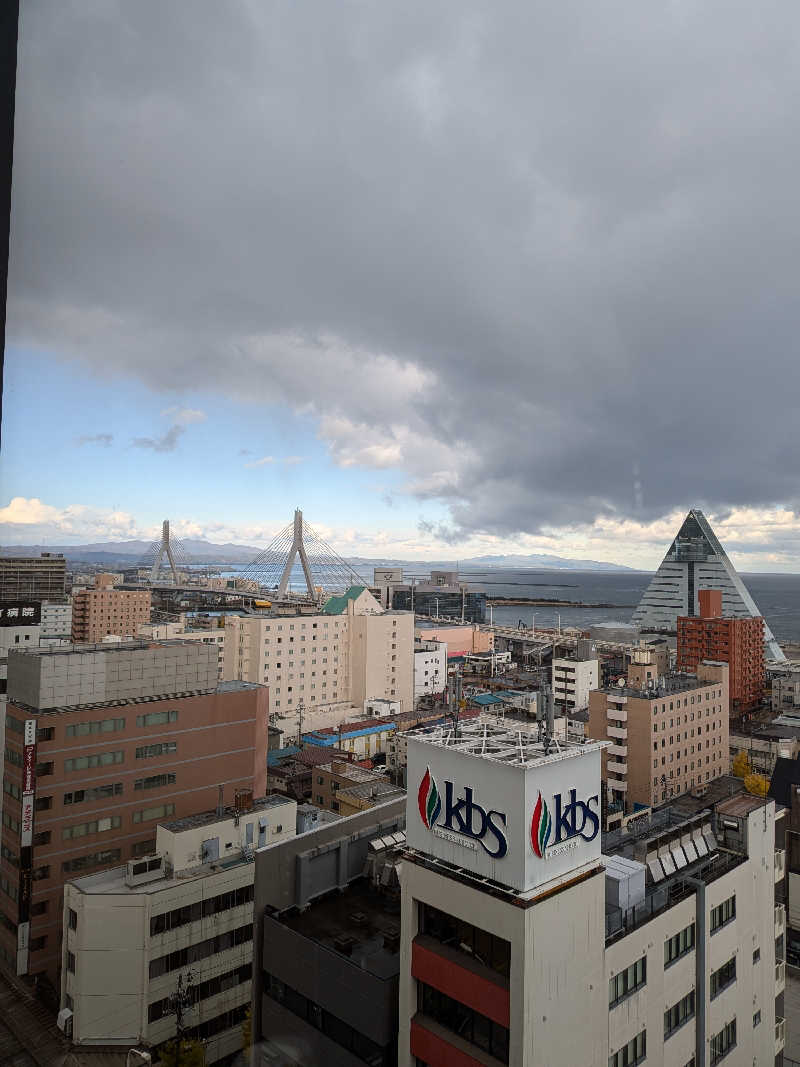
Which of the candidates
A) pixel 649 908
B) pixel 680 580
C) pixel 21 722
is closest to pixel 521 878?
pixel 649 908

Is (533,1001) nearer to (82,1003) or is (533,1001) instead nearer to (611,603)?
Result: (82,1003)

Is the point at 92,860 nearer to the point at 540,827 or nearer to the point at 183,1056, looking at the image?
the point at 183,1056

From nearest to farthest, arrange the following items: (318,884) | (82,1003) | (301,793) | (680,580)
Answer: (318,884) → (82,1003) → (301,793) → (680,580)

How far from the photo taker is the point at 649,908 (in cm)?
269

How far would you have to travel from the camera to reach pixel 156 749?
5660 mm

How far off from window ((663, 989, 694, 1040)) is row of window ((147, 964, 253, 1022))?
9.59 feet

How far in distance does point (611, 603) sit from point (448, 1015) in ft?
188

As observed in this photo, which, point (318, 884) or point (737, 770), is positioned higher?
point (318, 884)

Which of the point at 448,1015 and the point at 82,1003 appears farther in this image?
the point at 82,1003

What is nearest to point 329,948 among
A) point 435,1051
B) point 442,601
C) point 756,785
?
point 435,1051

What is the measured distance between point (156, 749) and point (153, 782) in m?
0.27

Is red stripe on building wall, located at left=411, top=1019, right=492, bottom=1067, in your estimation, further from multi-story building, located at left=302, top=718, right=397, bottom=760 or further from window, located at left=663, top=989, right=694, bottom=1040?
multi-story building, located at left=302, top=718, right=397, bottom=760

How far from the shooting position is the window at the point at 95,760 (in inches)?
206

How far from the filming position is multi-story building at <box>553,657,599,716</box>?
1306cm
